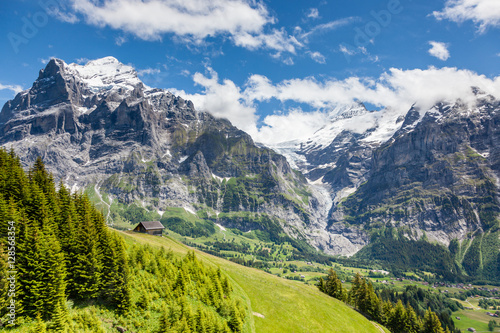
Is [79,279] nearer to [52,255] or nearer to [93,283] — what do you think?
[93,283]

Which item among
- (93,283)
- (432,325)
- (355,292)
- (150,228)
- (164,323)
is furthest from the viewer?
(150,228)

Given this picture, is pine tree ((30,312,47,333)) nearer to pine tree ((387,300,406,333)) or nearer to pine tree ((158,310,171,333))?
pine tree ((158,310,171,333))

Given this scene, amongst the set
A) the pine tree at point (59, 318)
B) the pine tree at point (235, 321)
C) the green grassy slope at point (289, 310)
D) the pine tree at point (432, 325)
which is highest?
the pine tree at point (59, 318)

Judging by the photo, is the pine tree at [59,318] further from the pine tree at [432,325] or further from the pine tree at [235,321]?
the pine tree at [432,325]

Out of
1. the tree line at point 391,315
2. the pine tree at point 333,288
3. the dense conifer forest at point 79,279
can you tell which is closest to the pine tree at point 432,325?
the tree line at point 391,315

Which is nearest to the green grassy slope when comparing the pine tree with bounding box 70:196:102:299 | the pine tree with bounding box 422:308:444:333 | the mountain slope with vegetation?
the mountain slope with vegetation

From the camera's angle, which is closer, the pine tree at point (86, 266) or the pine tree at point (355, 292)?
the pine tree at point (86, 266)

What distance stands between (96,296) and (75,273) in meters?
4.26

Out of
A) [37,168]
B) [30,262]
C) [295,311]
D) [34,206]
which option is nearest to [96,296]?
[30,262]

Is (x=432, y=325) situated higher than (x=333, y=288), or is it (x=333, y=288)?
(x=333, y=288)

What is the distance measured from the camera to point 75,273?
37.5 meters

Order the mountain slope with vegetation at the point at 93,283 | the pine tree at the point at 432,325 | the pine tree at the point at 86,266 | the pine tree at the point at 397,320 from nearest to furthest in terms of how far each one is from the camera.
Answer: the mountain slope with vegetation at the point at 93,283
the pine tree at the point at 86,266
the pine tree at the point at 397,320
the pine tree at the point at 432,325

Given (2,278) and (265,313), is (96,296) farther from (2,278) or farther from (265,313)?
(265,313)

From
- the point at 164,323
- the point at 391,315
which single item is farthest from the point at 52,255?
the point at 391,315
